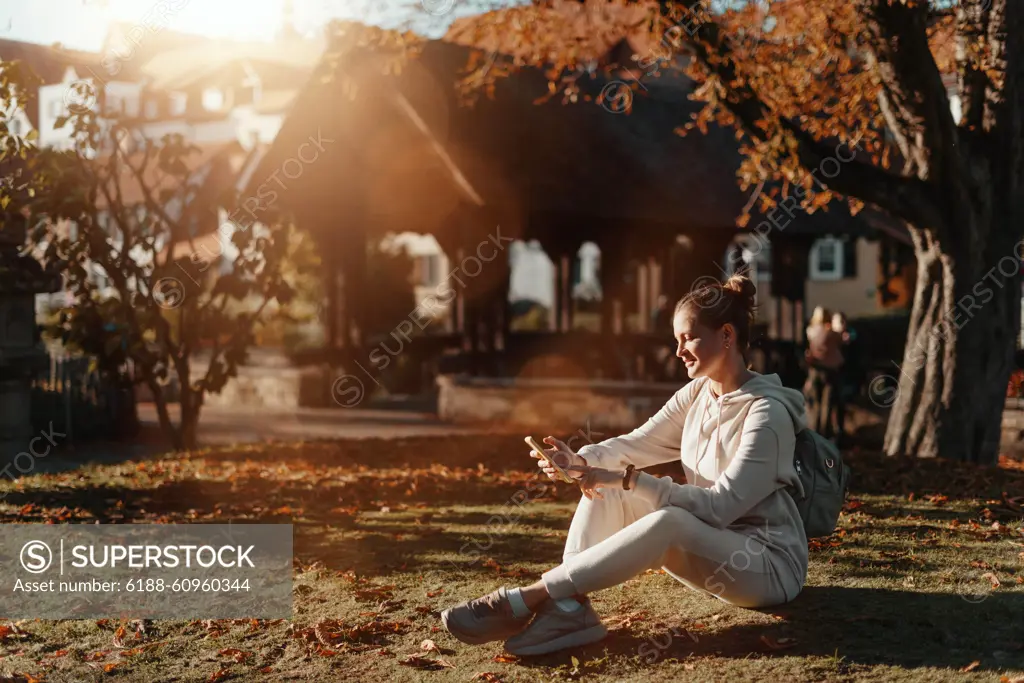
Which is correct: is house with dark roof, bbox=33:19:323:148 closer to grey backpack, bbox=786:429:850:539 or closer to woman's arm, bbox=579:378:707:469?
woman's arm, bbox=579:378:707:469

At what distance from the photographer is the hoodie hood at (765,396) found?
446 centimetres

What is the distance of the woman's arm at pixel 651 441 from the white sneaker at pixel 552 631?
0.63m

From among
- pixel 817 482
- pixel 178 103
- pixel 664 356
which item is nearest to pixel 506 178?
pixel 664 356

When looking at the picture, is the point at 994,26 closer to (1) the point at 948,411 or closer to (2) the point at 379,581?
(1) the point at 948,411

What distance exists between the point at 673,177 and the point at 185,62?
36.4 meters

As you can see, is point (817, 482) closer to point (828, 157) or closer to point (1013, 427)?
point (828, 157)

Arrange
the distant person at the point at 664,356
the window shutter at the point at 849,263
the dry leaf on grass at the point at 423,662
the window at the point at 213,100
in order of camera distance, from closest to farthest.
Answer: the dry leaf on grass at the point at 423,662
the distant person at the point at 664,356
the window shutter at the point at 849,263
the window at the point at 213,100

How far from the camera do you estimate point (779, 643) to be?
4.61 metres

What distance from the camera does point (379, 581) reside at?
20.7ft

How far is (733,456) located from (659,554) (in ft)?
1.65

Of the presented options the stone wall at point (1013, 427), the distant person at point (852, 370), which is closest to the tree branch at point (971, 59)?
the stone wall at point (1013, 427)

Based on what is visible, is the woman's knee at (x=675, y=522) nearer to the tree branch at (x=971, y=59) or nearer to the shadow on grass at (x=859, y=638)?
the shadow on grass at (x=859, y=638)

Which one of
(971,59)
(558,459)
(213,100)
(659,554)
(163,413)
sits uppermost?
(213,100)

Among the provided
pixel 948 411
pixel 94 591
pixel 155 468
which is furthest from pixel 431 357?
pixel 94 591
